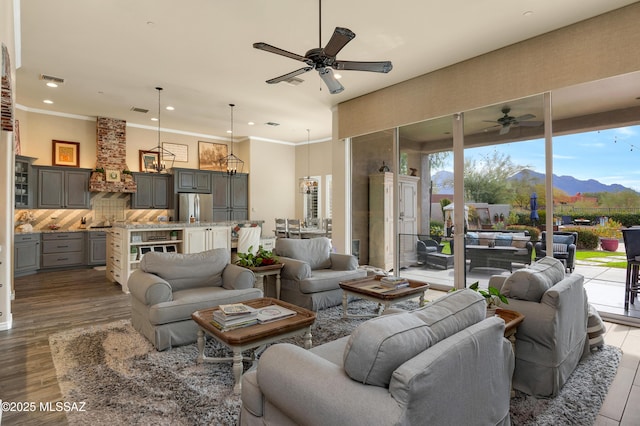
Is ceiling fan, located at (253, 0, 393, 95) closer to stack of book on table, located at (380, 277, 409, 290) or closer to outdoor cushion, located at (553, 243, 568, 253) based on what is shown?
stack of book on table, located at (380, 277, 409, 290)

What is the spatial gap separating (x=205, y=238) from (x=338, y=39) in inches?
172

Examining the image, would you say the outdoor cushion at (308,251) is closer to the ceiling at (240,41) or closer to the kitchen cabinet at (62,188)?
the ceiling at (240,41)

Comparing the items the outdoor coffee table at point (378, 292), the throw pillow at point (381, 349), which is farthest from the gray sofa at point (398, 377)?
the outdoor coffee table at point (378, 292)

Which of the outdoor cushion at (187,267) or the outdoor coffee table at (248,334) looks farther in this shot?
the outdoor cushion at (187,267)

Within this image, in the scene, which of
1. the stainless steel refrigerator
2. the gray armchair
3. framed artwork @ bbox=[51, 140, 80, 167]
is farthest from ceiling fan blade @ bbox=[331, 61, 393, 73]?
framed artwork @ bbox=[51, 140, 80, 167]

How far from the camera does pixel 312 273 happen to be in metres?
4.45

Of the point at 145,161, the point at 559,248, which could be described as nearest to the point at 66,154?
the point at 145,161

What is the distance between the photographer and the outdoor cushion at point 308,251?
4.57 m

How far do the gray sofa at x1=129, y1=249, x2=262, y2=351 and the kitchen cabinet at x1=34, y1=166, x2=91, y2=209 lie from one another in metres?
5.50

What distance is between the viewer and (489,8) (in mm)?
3580

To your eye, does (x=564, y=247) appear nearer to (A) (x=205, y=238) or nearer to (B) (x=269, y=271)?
(B) (x=269, y=271)

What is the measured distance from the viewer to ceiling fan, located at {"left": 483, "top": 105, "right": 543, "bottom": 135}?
4.49m

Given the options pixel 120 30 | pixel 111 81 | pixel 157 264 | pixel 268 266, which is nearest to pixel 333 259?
pixel 268 266

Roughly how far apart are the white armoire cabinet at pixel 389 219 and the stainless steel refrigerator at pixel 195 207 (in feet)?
15.1
